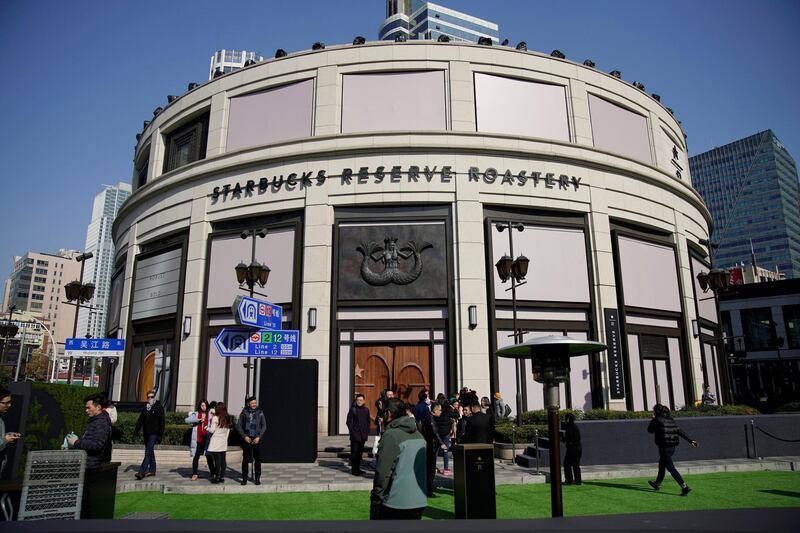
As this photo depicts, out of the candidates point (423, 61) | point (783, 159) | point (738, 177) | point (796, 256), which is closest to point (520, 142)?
point (423, 61)

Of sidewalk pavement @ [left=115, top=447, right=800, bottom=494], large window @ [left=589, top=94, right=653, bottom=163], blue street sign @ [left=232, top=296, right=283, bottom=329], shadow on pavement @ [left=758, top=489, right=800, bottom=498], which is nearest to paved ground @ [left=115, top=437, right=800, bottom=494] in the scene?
sidewalk pavement @ [left=115, top=447, right=800, bottom=494]

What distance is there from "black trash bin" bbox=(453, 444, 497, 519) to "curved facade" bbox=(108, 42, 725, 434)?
35.2 feet

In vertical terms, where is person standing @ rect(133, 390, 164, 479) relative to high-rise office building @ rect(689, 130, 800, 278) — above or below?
below

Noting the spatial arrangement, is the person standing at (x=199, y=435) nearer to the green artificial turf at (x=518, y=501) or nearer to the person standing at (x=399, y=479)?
the green artificial turf at (x=518, y=501)

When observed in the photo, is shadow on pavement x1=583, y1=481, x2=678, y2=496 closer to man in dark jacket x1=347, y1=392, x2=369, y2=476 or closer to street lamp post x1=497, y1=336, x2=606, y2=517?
street lamp post x1=497, y1=336, x2=606, y2=517

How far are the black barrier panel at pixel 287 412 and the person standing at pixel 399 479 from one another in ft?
29.9

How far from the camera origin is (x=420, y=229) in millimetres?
20844

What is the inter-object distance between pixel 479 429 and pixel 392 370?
9489mm

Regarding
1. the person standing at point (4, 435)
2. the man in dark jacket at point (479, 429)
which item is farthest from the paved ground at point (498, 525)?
the man in dark jacket at point (479, 429)

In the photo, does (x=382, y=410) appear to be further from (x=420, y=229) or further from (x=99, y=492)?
(x=420, y=229)

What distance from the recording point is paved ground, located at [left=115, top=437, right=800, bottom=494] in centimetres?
1130

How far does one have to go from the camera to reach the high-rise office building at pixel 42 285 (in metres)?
130

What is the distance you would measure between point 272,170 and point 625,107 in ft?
56.5

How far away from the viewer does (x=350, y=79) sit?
22625mm
